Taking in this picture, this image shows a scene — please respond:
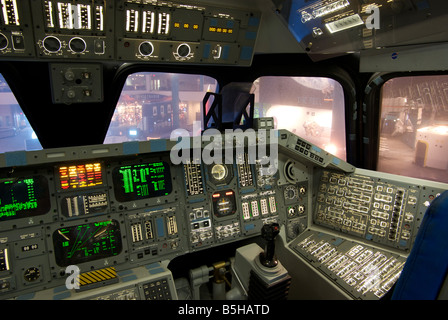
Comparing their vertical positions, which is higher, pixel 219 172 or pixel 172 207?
pixel 219 172

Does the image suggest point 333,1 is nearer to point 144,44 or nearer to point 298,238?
point 144,44

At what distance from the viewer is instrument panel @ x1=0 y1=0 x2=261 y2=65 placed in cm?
204

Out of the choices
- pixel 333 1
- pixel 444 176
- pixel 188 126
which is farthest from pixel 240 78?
pixel 444 176

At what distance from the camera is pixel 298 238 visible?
2.70 metres

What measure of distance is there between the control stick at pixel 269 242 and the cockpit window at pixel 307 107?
172cm

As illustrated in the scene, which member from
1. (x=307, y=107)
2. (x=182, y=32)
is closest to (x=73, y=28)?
(x=182, y=32)

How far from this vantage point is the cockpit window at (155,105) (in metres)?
3.03

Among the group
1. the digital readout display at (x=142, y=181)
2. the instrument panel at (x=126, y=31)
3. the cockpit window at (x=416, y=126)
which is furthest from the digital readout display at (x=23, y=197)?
the cockpit window at (x=416, y=126)

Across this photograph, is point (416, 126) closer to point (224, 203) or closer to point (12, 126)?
point (224, 203)

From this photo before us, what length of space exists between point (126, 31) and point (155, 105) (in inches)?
38.5

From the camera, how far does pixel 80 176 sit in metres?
2.08

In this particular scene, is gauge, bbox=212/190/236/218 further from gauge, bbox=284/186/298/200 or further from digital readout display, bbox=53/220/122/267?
digital readout display, bbox=53/220/122/267

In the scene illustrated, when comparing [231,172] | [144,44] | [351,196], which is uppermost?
[144,44]

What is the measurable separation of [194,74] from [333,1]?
1709mm
